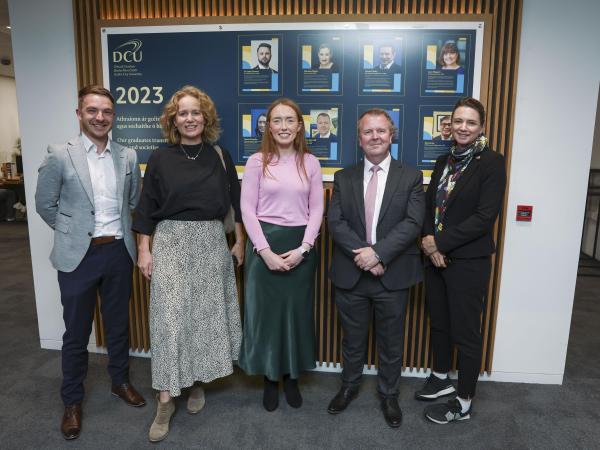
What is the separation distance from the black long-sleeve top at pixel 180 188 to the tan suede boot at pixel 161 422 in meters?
1.08

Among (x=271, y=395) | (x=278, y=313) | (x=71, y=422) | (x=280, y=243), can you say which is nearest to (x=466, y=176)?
(x=280, y=243)

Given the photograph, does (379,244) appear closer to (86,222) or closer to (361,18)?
(361,18)

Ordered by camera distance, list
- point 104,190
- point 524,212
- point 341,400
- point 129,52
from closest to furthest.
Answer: point 104,190 → point 341,400 → point 524,212 → point 129,52

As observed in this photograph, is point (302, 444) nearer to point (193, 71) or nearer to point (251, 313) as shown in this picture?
point (251, 313)

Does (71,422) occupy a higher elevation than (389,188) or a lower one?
lower

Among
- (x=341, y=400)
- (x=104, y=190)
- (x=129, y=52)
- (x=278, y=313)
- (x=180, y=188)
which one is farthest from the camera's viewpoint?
(x=129, y=52)

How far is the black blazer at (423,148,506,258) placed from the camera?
255 centimetres

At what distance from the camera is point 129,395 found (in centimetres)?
295

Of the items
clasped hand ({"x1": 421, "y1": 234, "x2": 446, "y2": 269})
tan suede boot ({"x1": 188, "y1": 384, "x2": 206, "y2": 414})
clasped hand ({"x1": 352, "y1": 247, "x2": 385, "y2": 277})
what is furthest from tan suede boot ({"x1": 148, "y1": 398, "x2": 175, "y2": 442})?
clasped hand ({"x1": 421, "y1": 234, "x2": 446, "y2": 269})

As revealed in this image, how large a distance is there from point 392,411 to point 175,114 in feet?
7.36

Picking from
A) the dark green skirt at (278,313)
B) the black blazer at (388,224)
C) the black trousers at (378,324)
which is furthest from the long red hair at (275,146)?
the black trousers at (378,324)

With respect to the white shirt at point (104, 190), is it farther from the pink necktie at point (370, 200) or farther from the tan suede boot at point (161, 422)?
the pink necktie at point (370, 200)

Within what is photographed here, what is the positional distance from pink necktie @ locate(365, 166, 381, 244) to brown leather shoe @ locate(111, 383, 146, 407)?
6.09 ft

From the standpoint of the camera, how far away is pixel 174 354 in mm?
2625
